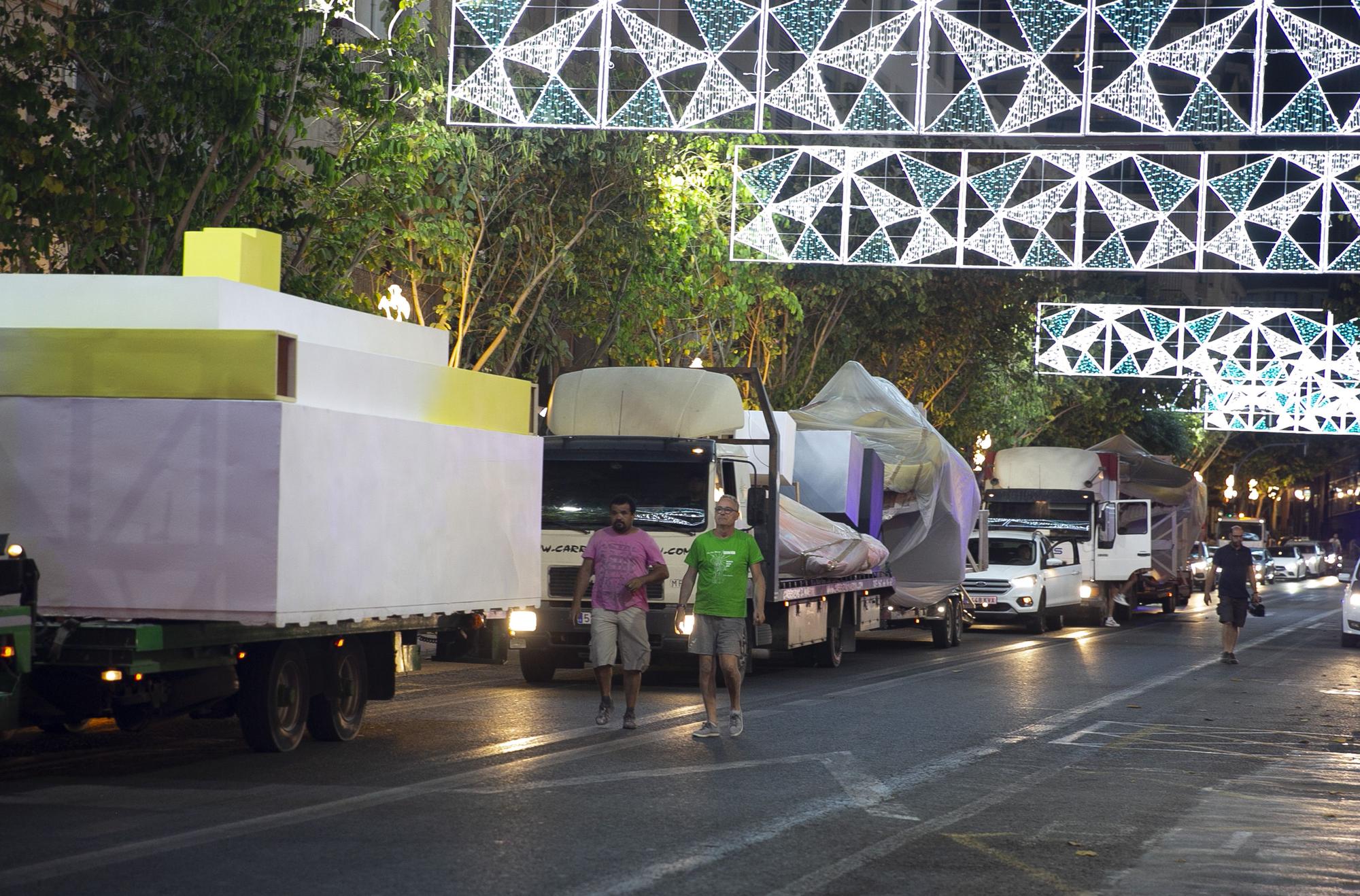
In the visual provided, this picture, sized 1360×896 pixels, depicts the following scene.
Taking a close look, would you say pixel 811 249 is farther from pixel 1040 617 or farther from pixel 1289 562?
pixel 1289 562

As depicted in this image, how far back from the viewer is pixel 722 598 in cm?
1336

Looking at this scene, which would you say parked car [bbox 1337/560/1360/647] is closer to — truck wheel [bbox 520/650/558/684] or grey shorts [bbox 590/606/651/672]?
truck wheel [bbox 520/650/558/684]

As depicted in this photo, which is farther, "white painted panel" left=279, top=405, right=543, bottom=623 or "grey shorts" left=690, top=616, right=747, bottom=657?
"grey shorts" left=690, top=616, right=747, bottom=657

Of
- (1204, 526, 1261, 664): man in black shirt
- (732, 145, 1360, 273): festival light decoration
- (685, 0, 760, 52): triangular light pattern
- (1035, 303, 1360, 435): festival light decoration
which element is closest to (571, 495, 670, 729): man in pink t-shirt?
(685, 0, 760, 52): triangular light pattern

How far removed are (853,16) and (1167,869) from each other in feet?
157

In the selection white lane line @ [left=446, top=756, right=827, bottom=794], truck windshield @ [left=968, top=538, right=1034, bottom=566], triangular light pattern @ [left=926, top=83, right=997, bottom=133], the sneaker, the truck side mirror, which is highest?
triangular light pattern @ [left=926, top=83, right=997, bottom=133]

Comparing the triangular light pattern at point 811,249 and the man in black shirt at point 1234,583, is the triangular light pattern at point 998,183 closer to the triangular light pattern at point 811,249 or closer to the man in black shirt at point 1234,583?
the triangular light pattern at point 811,249

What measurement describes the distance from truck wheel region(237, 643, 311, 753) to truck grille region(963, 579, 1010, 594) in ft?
65.3

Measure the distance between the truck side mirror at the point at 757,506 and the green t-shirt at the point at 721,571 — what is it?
4.65 m

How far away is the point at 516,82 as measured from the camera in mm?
23375

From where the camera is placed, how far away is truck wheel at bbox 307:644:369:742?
488 inches

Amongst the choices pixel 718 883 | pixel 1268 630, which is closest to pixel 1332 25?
pixel 1268 630

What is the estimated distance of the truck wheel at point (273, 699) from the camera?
1149 centimetres

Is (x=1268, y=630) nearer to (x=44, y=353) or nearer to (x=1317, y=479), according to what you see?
(x=44, y=353)
